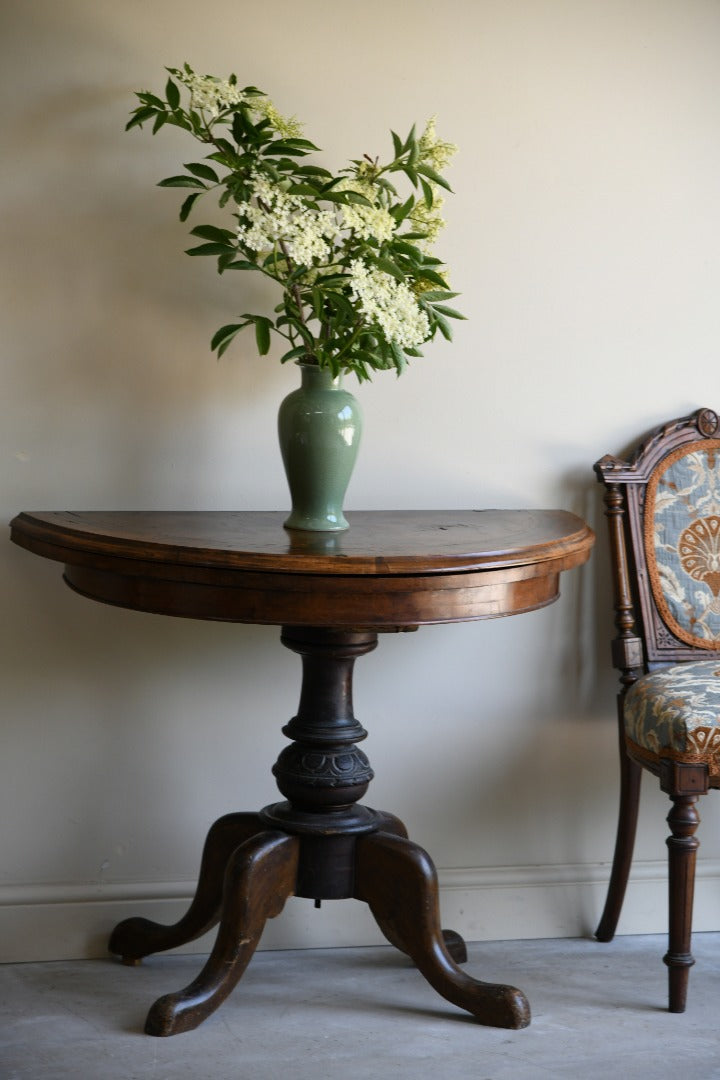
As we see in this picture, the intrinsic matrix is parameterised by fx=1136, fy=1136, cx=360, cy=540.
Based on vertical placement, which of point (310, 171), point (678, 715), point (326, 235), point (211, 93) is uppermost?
point (211, 93)

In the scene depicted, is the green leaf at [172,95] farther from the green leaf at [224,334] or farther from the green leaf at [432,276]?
the green leaf at [432,276]

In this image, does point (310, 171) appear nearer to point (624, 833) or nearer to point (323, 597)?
point (323, 597)

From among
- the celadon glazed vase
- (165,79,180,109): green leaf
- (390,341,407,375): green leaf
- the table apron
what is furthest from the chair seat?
(165,79,180,109): green leaf

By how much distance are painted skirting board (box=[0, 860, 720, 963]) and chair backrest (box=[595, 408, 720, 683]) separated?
0.50 m

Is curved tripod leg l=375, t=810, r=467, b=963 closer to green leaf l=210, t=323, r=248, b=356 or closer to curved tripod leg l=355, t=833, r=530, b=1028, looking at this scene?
curved tripod leg l=355, t=833, r=530, b=1028

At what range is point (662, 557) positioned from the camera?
2.29 m

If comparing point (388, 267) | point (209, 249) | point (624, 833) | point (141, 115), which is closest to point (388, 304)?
point (388, 267)

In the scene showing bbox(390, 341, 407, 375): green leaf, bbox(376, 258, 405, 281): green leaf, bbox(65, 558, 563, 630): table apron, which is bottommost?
bbox(65, 558, 563, 630): table apron

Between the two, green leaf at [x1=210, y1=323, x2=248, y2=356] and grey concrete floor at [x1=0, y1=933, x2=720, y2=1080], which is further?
green leaf at [x1=210, y1=323, x2=248, y2=356]

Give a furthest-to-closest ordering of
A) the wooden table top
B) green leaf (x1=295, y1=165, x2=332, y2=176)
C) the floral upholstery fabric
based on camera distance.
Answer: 1. the floral upholstery fabric
2. green leaf (x1=295, y1=165, x2=332, y2=176)
3. the wooden table top

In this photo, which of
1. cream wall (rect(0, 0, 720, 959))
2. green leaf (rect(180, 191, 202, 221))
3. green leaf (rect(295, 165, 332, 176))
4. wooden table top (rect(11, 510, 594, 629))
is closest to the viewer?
wooden table top (rect(11, 510, 594, 629))

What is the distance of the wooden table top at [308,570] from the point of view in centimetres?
164

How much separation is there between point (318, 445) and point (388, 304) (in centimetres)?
26

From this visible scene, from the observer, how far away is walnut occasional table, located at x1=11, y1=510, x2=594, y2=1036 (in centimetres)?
166
